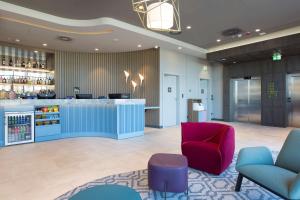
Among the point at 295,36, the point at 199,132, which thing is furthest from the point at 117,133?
the point at 295,36

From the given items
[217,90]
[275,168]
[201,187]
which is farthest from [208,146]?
[217,90]

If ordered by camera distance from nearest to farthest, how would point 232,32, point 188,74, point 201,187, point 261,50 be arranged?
point 201,187 → point 232,32 → point 261,50 → point 188,74

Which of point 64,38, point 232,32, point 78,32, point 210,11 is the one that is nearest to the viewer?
point 210,11

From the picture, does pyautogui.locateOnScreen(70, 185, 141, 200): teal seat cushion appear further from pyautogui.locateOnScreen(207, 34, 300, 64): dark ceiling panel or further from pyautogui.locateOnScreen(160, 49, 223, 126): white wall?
pyautogui.locateOnScreen(207, 34, 300, 64): dark ceiling panel

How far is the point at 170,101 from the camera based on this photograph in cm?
852

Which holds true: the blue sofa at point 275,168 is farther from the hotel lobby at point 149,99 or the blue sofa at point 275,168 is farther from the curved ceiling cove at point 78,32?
the curved ceiling cove at point 78,32

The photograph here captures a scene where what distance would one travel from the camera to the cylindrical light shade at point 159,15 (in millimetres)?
2295

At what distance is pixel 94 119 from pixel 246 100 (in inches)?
289

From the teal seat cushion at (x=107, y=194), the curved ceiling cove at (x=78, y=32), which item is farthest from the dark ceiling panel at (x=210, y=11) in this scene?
the teal seat cushion at (x=107, y=194)

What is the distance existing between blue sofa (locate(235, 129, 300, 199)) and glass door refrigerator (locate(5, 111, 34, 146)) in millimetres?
5390

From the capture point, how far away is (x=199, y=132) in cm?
374

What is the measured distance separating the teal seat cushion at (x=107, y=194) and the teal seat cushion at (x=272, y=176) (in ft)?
4.70

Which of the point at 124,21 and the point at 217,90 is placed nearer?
the point at 124,21

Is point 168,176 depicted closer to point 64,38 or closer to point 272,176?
point 272,176
